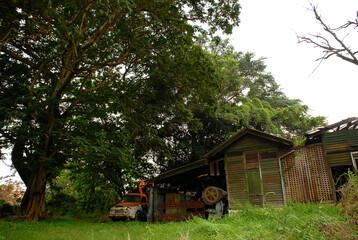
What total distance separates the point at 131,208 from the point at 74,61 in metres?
9.88

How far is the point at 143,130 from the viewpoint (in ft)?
51.9

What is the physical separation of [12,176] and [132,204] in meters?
7.45

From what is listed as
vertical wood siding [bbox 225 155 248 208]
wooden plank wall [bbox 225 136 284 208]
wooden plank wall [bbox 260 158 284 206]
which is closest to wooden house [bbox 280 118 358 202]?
wooden plank wall [bbox 260 158 284 206]

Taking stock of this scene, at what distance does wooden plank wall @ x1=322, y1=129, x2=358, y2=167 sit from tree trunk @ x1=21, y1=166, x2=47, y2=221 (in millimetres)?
15223

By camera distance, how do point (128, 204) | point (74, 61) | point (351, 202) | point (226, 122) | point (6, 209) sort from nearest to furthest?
point (351, 202) < point (74, 61) < point (6, 209) < point (128, 204) < point (226, 122)

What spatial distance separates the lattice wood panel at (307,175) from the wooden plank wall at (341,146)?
35cm

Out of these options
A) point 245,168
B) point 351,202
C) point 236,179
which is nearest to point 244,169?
point 245,168

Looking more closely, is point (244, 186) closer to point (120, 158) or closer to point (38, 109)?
point (120, 158)

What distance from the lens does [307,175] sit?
12.2 meters

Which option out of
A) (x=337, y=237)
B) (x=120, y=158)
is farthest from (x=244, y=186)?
(x=337, y=237)

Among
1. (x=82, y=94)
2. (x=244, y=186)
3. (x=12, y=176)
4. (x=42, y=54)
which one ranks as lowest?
(x=244, y=186)

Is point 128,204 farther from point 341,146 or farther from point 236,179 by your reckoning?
point 341,146

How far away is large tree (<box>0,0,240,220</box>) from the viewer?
387 inches

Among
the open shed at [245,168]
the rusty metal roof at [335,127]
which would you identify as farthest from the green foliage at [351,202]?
the rusty metal roof at [335,127]
